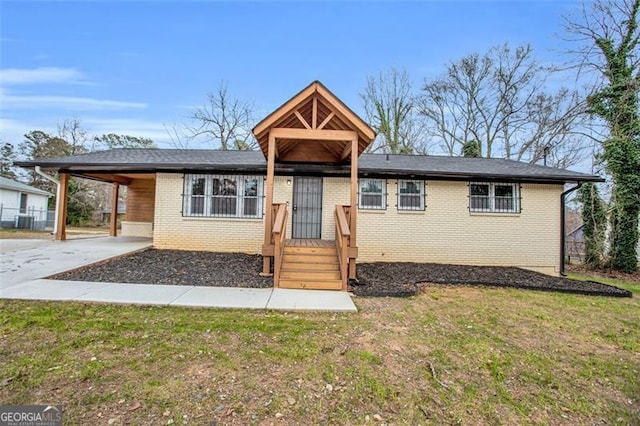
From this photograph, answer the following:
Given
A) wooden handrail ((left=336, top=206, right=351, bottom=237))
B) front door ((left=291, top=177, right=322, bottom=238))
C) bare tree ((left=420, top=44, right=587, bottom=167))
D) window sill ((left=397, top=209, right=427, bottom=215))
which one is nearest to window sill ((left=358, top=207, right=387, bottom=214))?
window sill ((left=397, top=209, right=427, bottom=215))

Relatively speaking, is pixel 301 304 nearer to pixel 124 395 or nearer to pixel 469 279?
pixel 124 395

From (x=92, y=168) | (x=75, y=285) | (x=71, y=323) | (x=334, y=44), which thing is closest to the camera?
(x=71, y=323)

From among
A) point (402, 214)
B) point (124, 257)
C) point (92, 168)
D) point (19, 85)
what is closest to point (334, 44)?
point (402, 214)

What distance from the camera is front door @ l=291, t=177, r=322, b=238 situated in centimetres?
964

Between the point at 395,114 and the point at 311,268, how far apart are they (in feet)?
62.9

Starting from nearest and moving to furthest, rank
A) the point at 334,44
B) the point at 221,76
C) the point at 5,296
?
1. the point at 5,296
2. the point at 334,44
3. the point at 221,76

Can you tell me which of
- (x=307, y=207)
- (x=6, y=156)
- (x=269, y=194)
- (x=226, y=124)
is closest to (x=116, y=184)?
(x=307, y=207)

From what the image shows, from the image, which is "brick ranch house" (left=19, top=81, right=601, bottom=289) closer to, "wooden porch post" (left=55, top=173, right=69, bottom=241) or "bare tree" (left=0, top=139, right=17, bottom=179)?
"wooden porch post" (left=55, top=173, right=69, bottom=241)

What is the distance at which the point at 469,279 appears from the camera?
748cm

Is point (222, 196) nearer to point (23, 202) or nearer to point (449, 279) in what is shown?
point (449, 279)

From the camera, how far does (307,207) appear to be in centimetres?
966

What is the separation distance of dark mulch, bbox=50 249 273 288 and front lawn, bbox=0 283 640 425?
5.38 ft

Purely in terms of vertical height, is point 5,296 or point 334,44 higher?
→ point 334,44

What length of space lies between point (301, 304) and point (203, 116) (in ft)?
79.7
